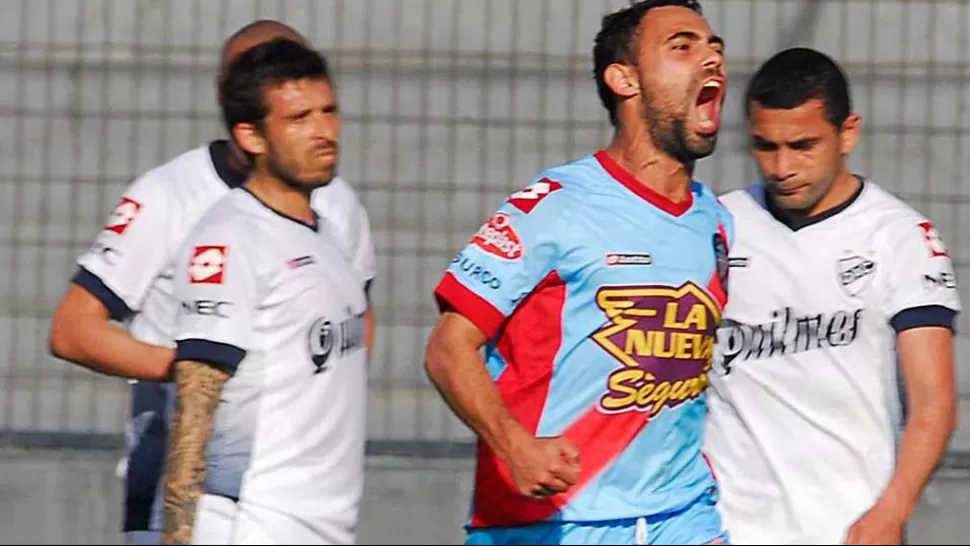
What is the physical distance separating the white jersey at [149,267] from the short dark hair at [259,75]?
0.43m

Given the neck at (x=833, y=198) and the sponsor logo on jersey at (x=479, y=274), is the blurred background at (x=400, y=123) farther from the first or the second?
the sponsor logo on jersey at (x=479, y=274)

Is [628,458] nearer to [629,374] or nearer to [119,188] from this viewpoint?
[629,374]

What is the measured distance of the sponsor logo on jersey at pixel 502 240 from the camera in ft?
13.5

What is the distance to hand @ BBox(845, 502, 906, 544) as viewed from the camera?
14.3 ft

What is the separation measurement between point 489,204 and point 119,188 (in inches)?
62.1

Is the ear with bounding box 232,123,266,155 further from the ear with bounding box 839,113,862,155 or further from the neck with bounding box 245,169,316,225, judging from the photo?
the ear with bounding box 839,113,862,155

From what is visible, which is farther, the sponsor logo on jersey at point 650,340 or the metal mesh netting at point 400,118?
the metal mesh netting at point 400,118

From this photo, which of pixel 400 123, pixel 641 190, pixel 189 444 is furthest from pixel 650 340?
pixel 400 123

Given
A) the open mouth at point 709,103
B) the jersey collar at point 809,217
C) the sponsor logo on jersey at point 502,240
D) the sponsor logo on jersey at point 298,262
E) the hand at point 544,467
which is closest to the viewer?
the hand at point 544,467

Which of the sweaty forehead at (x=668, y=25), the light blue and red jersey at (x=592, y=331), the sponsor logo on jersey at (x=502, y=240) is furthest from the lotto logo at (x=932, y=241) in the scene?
the sponsor logo on jersey at (x=502, y=240)

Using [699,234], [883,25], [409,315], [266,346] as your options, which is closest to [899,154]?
[883,25]

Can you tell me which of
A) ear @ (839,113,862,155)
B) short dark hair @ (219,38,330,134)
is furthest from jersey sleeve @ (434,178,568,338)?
ear @ (839,113,862,155)

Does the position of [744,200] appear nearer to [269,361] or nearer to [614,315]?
[614,315]

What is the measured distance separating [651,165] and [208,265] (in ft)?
3.71
